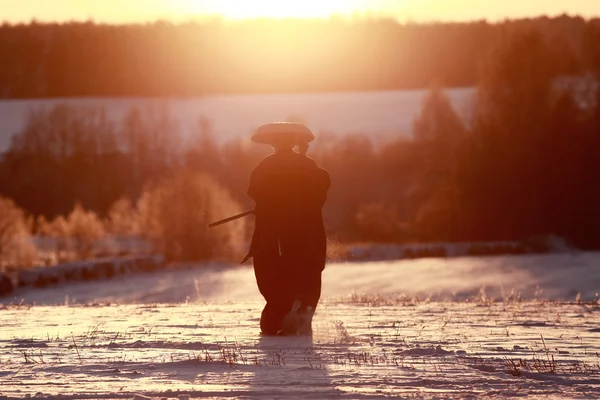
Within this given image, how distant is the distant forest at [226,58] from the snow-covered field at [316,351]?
3298 inches

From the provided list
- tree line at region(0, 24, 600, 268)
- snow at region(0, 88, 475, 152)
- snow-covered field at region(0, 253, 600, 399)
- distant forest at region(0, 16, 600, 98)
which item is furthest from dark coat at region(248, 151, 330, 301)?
distant forest at region(0, 16, 600, 98)

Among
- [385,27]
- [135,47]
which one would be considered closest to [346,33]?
[385,27]

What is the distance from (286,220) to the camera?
13203 mm

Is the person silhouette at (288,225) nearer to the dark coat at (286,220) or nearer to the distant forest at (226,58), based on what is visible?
the dark coat at (286,220)

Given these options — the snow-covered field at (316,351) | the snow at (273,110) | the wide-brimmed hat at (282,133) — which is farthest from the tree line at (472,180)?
the wide-brimmed hat at (282,133)

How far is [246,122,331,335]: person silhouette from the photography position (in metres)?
13.0

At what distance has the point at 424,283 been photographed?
35.7 metres

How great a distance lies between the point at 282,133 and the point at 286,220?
96 cm

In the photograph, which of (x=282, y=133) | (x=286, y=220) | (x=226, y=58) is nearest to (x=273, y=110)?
(x=226, y=58)

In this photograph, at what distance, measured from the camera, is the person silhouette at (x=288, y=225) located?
13008mm

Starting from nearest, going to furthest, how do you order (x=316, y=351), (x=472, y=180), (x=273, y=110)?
(x=316, y=351)
(x=472, y=180)
(x=273, y=110)

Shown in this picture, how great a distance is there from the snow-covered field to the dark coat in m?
0.74

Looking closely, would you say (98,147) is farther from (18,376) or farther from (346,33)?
(18,376)

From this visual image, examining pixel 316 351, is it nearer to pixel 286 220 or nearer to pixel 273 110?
pixel 286 220
